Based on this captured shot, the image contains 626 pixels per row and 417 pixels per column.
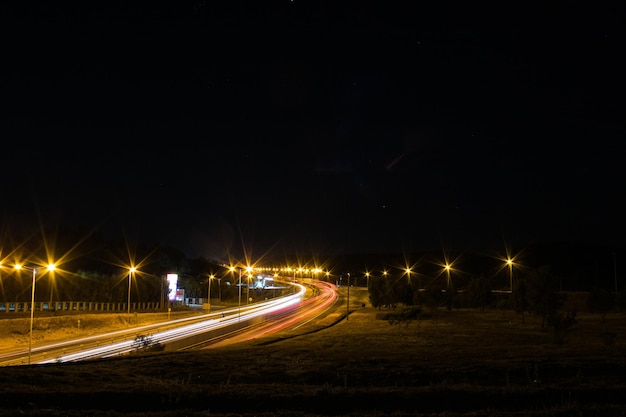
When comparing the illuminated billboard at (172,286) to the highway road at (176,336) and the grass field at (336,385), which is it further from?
the grass field at (336,385)

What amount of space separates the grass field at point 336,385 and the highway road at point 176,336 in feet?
39.4

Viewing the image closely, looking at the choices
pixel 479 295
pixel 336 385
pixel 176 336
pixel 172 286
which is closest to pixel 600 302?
pixel 479 295

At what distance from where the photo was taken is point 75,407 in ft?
44.4

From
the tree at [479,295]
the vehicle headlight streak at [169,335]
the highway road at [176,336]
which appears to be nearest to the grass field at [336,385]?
the vehicle headlight streak at [169,335]

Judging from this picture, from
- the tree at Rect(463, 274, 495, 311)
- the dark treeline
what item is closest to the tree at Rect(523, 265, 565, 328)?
the dark treeline

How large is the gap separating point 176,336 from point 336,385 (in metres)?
33.0

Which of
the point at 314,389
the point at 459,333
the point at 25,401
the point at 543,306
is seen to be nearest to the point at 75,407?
the point at 25,401

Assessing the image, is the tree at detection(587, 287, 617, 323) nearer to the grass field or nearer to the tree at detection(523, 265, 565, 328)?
the tree at detection(523, 265, 565, 328)

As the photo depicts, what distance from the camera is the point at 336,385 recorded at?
18.0 metres

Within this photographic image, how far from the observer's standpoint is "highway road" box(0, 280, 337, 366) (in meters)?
36.7

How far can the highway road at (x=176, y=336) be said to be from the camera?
120 feet

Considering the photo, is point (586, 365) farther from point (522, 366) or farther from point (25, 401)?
point (25, 401)

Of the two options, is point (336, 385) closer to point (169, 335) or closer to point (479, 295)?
point (169, 335)

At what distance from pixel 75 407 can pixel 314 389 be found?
20.1 ft
